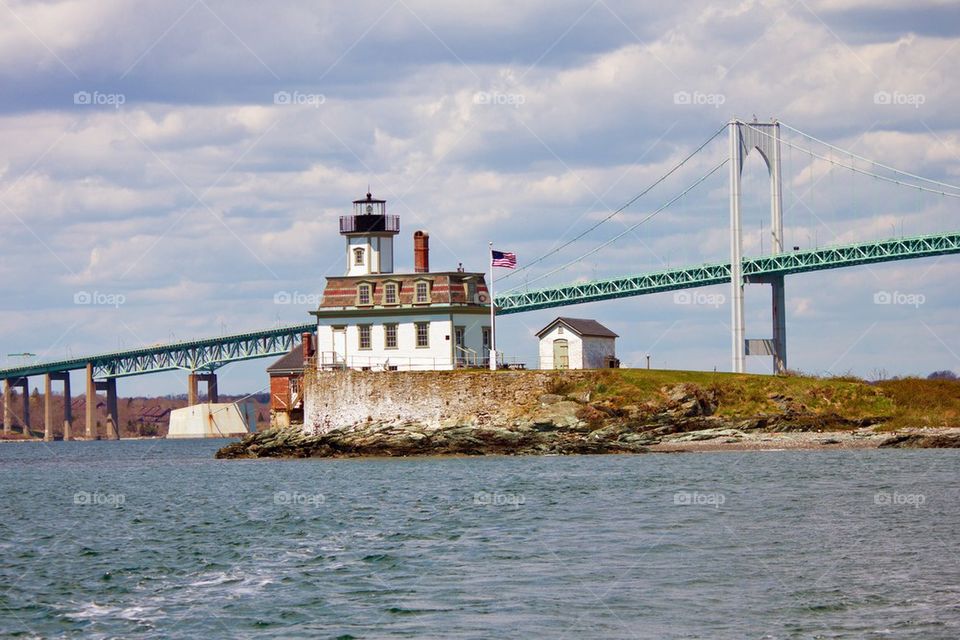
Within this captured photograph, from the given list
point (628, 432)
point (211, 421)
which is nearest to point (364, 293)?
point (628, 432)

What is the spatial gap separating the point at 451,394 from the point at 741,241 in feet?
104

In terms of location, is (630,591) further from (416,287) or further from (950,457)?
(416,287)

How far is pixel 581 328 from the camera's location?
181 feet

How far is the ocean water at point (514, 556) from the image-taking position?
61.8 feet

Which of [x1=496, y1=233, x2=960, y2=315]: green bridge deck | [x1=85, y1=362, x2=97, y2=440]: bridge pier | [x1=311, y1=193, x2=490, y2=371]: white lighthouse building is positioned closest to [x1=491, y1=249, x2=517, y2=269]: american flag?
[x1=311, y1=193, x2=490, y2=371]: white lighthouse building

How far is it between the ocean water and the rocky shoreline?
6.32 metres

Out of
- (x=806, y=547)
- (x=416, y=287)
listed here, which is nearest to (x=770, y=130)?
(x=416, y=287)

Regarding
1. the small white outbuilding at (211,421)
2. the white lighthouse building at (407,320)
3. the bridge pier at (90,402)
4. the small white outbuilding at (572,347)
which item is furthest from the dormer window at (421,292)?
the bridge pier at (90,402)

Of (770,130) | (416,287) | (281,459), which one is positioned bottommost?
(281,459)

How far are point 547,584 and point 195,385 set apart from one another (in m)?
116

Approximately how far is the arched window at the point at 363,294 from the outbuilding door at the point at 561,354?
24.6 feet

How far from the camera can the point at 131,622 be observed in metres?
19.5

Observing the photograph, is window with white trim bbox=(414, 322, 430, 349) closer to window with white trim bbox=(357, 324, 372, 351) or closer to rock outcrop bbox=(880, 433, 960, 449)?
window with white trim bbox=(357, 324, 372, 351)

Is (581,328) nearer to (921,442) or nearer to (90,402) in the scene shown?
(921,442)
